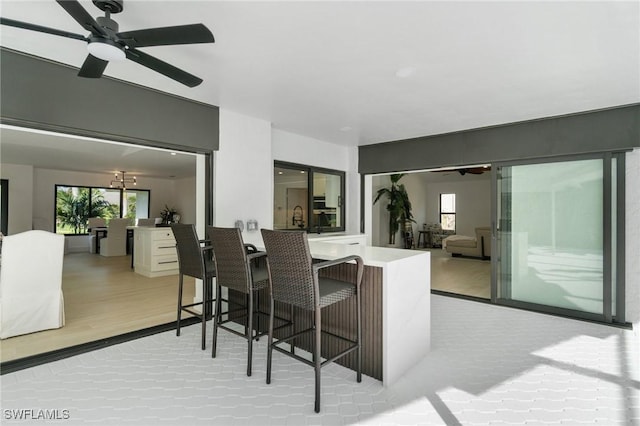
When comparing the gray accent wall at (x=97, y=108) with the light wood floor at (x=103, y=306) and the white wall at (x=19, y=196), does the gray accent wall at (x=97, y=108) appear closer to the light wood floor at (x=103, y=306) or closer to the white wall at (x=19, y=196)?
the light wood floor at (x=103, y=306)

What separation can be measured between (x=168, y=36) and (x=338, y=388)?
2388 millimetres

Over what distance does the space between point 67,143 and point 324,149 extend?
13.8ft

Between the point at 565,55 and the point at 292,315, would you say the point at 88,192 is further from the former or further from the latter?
the point at 565,55

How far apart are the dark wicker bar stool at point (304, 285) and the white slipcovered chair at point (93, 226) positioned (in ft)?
28.3

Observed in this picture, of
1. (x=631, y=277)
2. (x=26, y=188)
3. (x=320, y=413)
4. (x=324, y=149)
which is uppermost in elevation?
(x=324, y=149)

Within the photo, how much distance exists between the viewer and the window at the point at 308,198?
192 inches

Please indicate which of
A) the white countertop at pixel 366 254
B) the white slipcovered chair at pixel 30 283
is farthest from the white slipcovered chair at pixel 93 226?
the white countertop at pixel 366 254

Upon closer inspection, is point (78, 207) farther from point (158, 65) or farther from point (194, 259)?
point (158, 65)

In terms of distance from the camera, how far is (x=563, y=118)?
12.2 feet

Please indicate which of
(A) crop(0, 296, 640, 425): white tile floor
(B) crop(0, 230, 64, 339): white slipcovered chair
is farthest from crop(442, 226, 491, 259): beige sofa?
(B) crop(0, 230, 64, 339): white slipcovered chair

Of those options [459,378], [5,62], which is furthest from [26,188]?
[459,378]

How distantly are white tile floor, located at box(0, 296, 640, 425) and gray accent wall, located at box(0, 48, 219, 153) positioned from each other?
1.92 meters

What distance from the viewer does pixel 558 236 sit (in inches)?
152

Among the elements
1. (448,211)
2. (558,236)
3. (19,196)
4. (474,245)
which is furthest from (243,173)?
(448,211)
